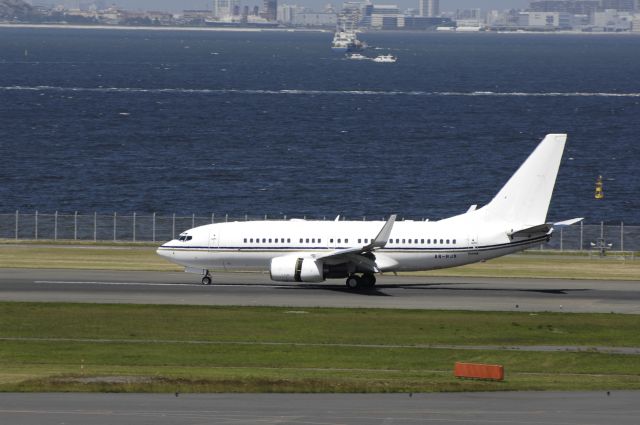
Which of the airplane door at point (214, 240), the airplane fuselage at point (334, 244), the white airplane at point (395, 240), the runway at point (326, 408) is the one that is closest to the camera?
the runway at point (326, 408)

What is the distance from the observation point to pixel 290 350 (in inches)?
1987

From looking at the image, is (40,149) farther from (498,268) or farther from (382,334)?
(382,334)

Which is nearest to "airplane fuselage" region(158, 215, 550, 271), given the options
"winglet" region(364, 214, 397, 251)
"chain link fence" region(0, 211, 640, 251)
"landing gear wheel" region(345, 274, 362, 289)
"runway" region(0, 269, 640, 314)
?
"runway" region(0, 269, 640, 314)

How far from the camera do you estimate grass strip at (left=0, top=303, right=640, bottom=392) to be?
4244cm

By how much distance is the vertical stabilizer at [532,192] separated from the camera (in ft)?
223

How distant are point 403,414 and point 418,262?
3131 cm

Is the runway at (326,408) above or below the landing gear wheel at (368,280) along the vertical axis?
above

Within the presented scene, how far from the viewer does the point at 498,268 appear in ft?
255

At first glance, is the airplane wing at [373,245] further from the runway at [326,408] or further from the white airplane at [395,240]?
the runway at [326,408]

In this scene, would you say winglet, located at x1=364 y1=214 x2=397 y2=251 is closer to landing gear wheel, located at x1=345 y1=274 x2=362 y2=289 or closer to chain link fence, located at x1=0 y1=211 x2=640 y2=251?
landing gear wheel, located at x1=345 y1=274 x2=362 y2=289

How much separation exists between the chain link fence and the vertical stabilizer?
18.4 meters

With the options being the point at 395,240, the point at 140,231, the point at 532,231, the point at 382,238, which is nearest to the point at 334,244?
the point at 395,240

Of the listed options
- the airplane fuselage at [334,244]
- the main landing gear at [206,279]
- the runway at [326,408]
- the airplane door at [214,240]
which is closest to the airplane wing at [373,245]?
the airplane fuselage at [334,244]

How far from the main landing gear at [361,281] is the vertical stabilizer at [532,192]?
7231 mm
